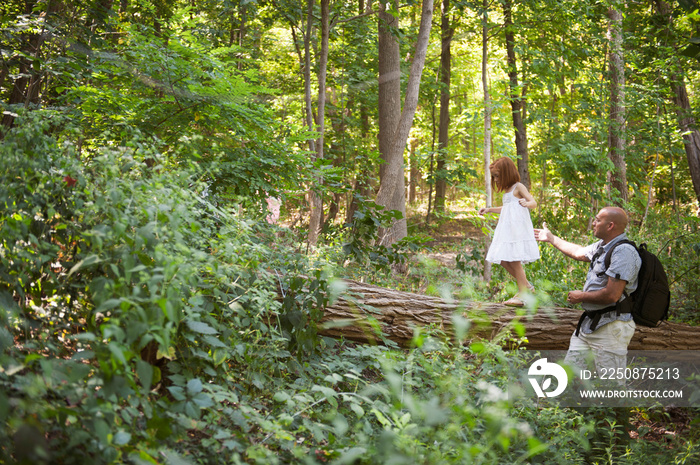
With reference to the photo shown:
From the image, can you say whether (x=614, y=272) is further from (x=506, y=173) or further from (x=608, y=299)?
(x=506, y=173)

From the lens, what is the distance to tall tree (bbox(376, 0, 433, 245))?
8.09m

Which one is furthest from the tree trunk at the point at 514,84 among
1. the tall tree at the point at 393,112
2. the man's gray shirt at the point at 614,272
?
the man's gray shirt at the point at 614,272

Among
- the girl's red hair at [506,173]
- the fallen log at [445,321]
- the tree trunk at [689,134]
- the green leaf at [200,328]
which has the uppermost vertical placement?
the tree trunk at [689,134]

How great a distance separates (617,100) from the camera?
11711 mm

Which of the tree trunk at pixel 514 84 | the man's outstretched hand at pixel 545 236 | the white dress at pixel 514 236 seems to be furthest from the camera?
the tree trunk at pixel 514 84

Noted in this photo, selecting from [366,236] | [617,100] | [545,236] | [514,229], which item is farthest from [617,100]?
[366,236]

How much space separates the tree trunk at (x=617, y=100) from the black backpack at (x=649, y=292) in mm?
7318

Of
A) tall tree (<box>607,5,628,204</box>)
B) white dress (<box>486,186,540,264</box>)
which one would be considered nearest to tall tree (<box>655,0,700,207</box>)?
tall tree (<box>607,5,628,204</box>)

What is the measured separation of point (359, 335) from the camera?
4711mm

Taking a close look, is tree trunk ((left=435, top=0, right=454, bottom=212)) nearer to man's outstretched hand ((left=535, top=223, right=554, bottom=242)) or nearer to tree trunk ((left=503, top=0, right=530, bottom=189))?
tree trunk ((left=503, top=0, right=530, bottom=189))

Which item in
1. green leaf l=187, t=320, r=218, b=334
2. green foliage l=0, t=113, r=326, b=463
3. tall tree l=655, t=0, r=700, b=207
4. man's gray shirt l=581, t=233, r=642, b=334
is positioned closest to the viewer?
green foliage l=0, t=113, r=326, b=463

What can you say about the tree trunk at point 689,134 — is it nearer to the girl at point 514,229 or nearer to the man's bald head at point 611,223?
the girl at point 514,229

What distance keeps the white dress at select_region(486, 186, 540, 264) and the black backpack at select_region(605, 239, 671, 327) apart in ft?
5.11

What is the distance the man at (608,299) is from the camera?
4402 mm
